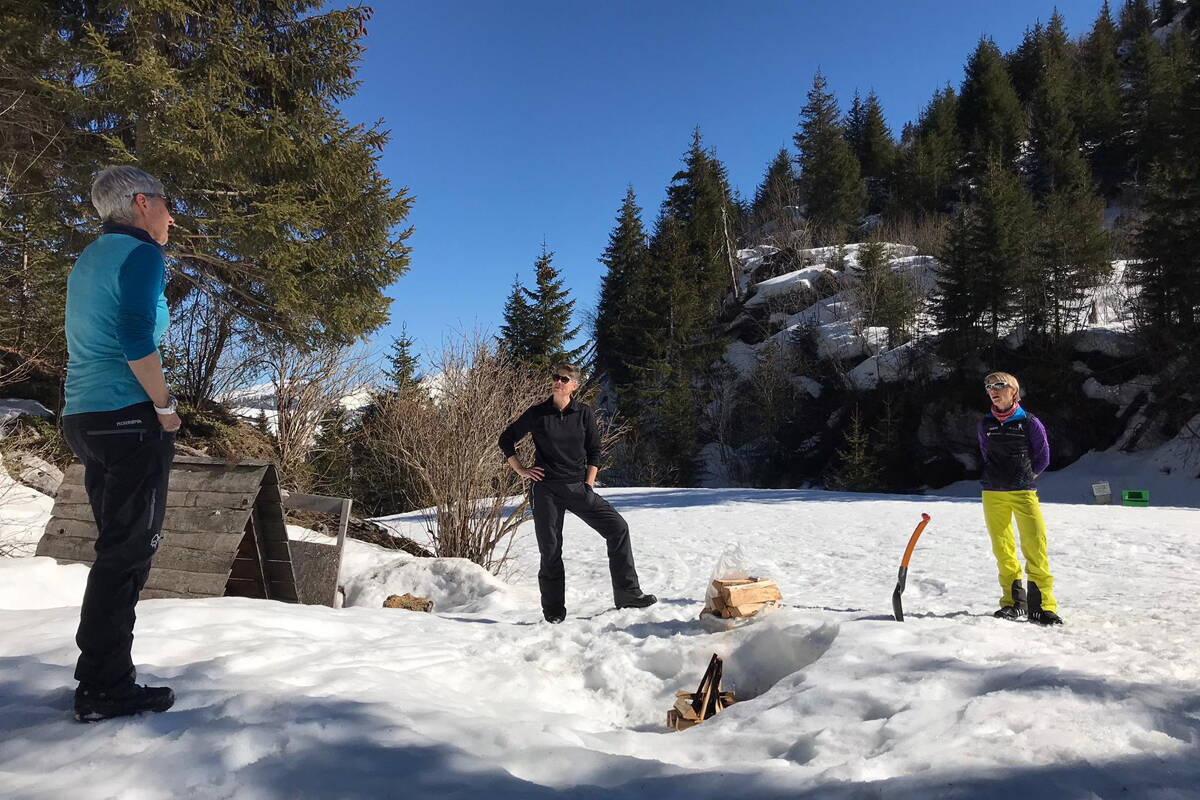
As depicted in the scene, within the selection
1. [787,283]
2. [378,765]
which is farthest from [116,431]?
[787,283]

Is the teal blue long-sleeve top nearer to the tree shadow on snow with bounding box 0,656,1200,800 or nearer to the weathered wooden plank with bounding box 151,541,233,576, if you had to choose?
the tree shadow on snow with bounding box 0,656,1200,800

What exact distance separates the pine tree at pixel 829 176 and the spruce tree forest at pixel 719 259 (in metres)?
0.25

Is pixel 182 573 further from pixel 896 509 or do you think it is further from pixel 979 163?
pixel 979 163

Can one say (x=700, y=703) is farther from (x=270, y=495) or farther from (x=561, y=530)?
(x=270, y=495)

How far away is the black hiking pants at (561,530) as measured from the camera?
482 cm

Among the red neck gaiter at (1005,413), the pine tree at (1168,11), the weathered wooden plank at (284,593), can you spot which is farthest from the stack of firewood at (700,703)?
the pine tree at (1168,11)

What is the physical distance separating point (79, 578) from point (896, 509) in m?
13.3

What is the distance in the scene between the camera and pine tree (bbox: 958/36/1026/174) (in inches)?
1699

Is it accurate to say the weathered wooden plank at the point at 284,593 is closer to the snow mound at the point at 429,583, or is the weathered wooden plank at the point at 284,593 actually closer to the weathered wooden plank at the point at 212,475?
the weathered wooden plank at the point at 212,475

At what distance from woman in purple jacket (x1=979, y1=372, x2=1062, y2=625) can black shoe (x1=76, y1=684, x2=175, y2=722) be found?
4.79m

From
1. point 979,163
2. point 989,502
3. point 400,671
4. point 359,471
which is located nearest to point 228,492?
point 400,671

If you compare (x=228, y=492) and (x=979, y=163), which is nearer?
(x=228, y=492)

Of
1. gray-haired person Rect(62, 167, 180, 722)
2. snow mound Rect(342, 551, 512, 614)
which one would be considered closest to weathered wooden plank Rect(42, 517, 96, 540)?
snow mound Rect(342, 551, 512, 614)

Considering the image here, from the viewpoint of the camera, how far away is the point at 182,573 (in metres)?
4.45
